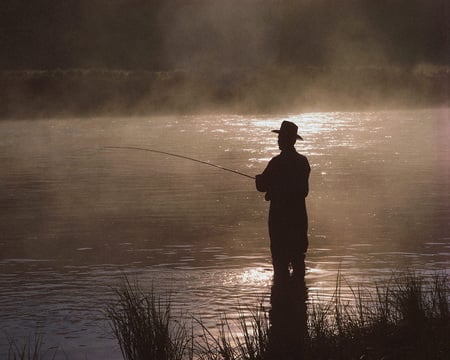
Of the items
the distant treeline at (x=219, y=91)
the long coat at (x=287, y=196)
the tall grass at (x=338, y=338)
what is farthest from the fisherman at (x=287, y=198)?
the distant treeline at (x=219, y=91)

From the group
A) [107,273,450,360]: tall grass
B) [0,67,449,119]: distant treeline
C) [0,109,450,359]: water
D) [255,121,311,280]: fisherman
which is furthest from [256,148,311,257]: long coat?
[0,67,449,119]: distant treeline

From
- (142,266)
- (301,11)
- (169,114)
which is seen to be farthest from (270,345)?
(301,11)

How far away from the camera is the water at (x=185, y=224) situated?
35.3 ft

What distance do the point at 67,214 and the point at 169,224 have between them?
215cm

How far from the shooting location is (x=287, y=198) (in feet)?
33.2

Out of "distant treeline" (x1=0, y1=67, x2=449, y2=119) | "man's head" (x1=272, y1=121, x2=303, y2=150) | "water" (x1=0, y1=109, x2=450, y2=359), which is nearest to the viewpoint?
"man's head" (x1=272, y1=121, x2=303, y2=150)

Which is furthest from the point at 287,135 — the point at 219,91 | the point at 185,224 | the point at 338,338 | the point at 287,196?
the point at 219,91

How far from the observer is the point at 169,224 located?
16.6 m

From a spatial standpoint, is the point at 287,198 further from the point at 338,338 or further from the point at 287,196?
the point at 338,338

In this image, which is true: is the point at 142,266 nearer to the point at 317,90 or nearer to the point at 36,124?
the point at 36,124

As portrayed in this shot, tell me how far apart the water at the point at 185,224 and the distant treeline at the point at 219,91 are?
17.7m

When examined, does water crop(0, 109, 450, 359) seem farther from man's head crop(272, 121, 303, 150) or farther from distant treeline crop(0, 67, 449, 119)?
distant treeline crop(0, 67, 449, 119)

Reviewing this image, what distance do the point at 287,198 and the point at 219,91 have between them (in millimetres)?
44909

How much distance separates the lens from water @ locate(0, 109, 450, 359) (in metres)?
10.8
